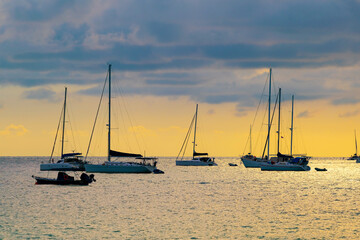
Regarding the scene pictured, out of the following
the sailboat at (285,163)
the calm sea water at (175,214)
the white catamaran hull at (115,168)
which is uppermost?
the sailboat at (285,163)

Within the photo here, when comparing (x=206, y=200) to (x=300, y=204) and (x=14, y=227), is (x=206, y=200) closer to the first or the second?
(x=300, y=204)

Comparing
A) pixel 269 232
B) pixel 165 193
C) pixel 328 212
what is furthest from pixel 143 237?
pixel 165 193

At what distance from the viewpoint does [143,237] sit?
40062 millimetres

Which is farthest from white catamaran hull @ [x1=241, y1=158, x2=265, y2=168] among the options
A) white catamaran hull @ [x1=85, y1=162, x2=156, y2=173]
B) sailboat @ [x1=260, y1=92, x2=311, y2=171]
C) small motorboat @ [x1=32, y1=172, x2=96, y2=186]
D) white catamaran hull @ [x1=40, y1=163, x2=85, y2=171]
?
small motorboat @ [x1=32, y1=172, x2=96, y2=186]

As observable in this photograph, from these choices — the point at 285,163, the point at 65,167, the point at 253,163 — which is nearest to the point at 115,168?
the point at 65,167

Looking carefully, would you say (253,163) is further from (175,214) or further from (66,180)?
(175,214)

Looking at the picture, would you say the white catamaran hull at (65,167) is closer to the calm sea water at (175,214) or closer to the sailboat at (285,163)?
the sailboat at (285,163)

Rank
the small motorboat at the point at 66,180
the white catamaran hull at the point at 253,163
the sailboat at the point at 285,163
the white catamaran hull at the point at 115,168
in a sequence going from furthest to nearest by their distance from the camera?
the white catamaran hull at the point at 253,163, the sailboat at the point at 285,163, the white catamaran hull at the point at 115,168, the small motorboat at the point at 66,180

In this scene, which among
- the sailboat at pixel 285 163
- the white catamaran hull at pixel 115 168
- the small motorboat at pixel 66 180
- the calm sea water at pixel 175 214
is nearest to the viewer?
the calm sea water at pixel 175 214

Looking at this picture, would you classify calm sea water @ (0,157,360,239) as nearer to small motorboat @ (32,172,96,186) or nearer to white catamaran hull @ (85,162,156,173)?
small motorboat @ (32,172,96,186)

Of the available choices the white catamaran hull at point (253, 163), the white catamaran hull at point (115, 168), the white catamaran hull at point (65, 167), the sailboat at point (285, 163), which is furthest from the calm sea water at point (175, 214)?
the white catamaran hull at point (253, 163)

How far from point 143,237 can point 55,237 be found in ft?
20.0

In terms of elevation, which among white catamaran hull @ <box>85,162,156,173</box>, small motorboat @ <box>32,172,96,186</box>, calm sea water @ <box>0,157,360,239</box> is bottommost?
calm sea water @ <box>0,157,360,239</box>

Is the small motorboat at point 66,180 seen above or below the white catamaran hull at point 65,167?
below
